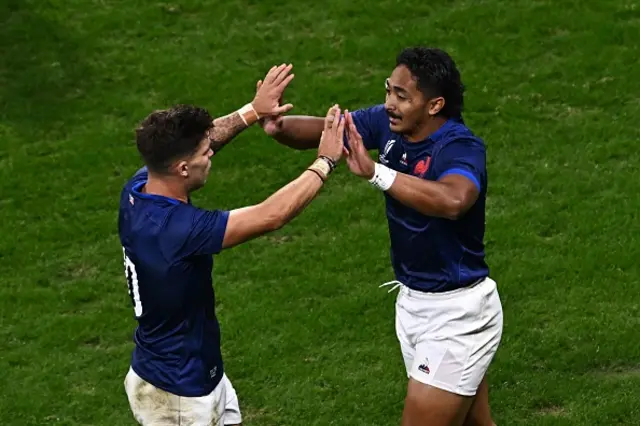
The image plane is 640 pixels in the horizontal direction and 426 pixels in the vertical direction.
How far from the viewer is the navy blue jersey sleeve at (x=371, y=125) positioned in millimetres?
7180

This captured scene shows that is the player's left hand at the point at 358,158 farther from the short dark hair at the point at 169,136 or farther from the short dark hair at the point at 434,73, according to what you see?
the short dark hair at the point at 169,136

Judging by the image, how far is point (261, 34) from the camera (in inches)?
538

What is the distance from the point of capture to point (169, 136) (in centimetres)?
588

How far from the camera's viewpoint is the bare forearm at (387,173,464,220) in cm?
621

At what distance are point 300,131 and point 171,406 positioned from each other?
6.87ft

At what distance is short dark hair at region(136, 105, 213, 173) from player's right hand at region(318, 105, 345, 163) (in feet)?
2.46

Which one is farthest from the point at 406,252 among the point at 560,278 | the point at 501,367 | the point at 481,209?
the point at 560,278

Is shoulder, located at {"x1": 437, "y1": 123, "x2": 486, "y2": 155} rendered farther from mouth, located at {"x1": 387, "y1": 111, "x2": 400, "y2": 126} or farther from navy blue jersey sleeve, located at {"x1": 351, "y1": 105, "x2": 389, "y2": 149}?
navy blue jersey sleeve, located at {"x1": 351, "y1": 105, "x2": 389, "y2": 149}

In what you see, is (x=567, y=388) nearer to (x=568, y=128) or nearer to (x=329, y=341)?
(x=329, y=341)

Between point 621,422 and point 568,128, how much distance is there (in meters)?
4.48

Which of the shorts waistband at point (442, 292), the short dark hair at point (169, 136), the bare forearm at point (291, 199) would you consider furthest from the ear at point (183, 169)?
the shorts waistband at point (442, 292)

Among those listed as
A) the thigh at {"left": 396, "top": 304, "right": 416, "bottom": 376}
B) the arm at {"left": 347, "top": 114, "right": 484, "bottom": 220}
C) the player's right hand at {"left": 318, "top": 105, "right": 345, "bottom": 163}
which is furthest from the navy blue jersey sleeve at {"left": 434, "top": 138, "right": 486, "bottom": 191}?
the thigh at {"left": 396, "top": 304, "right": 416, "bottom": 376}

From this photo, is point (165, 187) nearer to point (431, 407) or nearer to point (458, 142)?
point (458, 142)

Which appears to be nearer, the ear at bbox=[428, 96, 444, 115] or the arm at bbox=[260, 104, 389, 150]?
the ear at bbox=[428, 96, 444, 115]
